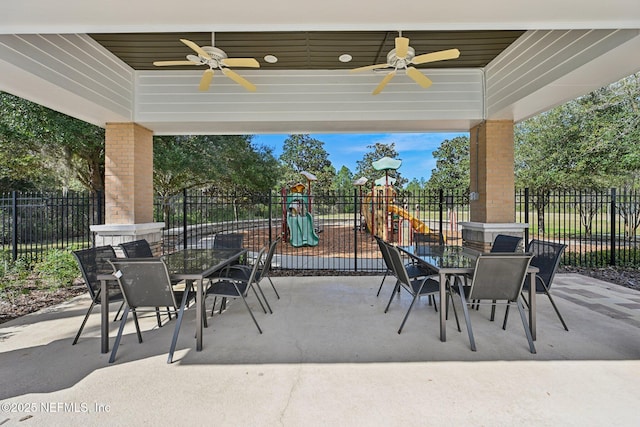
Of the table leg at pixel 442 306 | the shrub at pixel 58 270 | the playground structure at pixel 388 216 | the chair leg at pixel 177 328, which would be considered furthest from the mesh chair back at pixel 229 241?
the playground structure at pixel 388 216

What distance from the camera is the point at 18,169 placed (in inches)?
377

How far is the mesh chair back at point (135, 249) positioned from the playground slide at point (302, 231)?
6.13m

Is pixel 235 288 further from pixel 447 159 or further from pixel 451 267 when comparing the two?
pixel 447 159

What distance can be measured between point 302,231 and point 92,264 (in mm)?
7259

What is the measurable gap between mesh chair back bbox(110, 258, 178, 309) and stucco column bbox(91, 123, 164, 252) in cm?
287

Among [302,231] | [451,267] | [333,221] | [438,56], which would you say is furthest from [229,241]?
[333,221]

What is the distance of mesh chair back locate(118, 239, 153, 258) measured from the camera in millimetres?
3800

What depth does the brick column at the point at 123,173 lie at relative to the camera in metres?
5.17

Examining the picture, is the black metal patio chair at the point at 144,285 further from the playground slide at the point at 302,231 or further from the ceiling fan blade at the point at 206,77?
the playground slide at the point at 302,231

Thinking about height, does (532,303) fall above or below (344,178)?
below

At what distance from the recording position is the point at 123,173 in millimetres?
5191

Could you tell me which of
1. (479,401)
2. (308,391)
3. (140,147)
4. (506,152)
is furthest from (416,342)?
(140,147)

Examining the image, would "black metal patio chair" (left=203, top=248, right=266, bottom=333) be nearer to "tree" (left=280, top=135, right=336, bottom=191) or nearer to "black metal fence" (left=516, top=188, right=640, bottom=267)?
"black metal fence" (left=516, top=188, right=640, bottom=267)

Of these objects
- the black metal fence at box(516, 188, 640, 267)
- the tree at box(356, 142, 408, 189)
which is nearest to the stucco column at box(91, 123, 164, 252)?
the black metal fence at box(516, 188, 640, 267)
